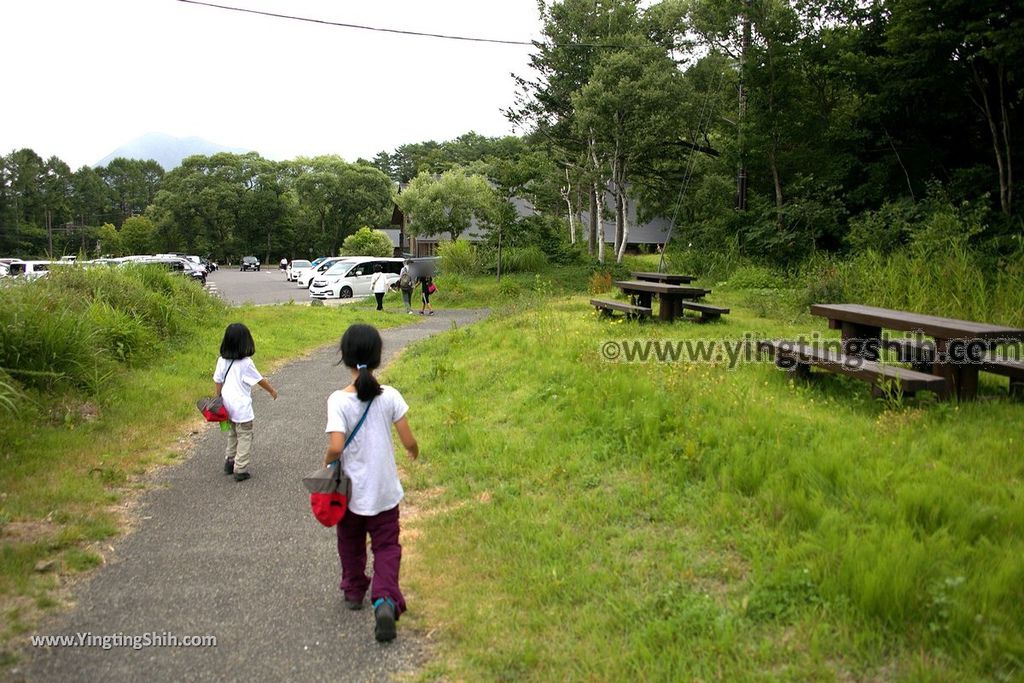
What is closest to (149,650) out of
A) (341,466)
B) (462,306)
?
(341,466)

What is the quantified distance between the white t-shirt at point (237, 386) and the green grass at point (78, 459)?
3.23 ft

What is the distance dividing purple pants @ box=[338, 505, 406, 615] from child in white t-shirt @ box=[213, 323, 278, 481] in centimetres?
264

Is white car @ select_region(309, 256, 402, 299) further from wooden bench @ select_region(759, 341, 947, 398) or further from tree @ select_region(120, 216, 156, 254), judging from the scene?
tree @ select_region(120, 216, 156, 254)

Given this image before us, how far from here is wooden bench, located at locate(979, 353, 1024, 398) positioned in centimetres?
527

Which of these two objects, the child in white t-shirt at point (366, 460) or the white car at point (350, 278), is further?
the white car at point (350, 278)

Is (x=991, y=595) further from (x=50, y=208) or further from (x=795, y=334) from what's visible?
(x=50, y=208)

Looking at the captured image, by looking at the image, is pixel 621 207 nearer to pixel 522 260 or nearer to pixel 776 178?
pixel 522 260

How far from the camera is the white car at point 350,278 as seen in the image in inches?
1038

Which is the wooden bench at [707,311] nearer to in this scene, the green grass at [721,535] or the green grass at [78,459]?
the green grass at [721,535]

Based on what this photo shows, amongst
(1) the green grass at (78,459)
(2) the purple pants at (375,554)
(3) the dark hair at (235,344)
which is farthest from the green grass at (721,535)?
(1) the green grass at (78,459)

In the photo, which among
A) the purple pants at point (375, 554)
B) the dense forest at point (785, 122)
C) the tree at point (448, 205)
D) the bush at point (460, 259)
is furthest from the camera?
the tree at point (448, 205)

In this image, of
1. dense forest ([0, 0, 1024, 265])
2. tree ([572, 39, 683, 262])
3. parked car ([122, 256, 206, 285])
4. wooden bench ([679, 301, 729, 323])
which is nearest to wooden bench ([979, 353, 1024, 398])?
wooden bench ([679, 301, 729, 323])

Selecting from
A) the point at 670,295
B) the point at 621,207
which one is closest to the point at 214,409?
the point at 670,295

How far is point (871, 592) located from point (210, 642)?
3.05m
